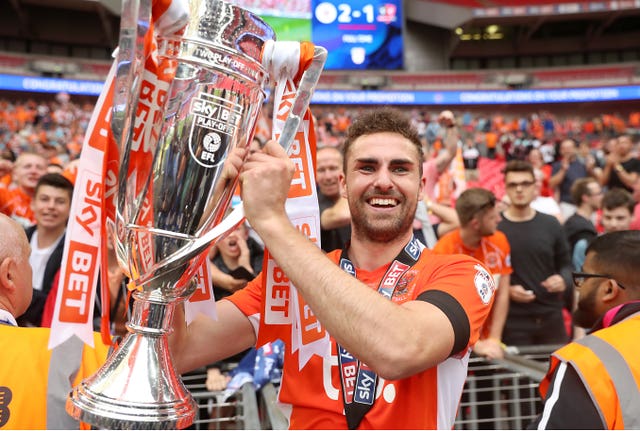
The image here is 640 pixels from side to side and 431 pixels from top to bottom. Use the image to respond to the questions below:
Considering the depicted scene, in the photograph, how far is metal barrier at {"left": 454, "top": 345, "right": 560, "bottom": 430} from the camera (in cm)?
254

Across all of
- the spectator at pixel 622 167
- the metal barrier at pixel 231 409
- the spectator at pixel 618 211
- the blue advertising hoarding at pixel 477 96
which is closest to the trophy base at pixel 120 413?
the metal barrier at pixel 231 409

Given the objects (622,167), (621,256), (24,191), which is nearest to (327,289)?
(621,256)

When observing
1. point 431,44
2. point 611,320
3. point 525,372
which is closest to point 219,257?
point 525,372

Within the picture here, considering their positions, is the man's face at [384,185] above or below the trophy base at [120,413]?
above

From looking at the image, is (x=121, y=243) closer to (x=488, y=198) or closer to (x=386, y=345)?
(x=386, y=345)

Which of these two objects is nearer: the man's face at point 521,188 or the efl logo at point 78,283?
the efl logo at point 78,283

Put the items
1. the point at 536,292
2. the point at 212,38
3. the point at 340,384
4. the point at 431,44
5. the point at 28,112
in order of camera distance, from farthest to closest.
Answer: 1. the point at 431,44
2. the point at 28,112
3. the point at 536,292
4. the point at 340,384
5. the point at 212,38

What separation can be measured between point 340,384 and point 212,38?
78 centimetres

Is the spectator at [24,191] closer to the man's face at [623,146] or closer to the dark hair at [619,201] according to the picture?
the dark hair at [619,201]

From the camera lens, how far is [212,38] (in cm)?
96

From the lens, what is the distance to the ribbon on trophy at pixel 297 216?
1.15 m

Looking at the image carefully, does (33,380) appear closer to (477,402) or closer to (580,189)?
(477,402)

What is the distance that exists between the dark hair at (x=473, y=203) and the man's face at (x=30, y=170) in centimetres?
258

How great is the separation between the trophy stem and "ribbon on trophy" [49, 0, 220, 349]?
6cm
